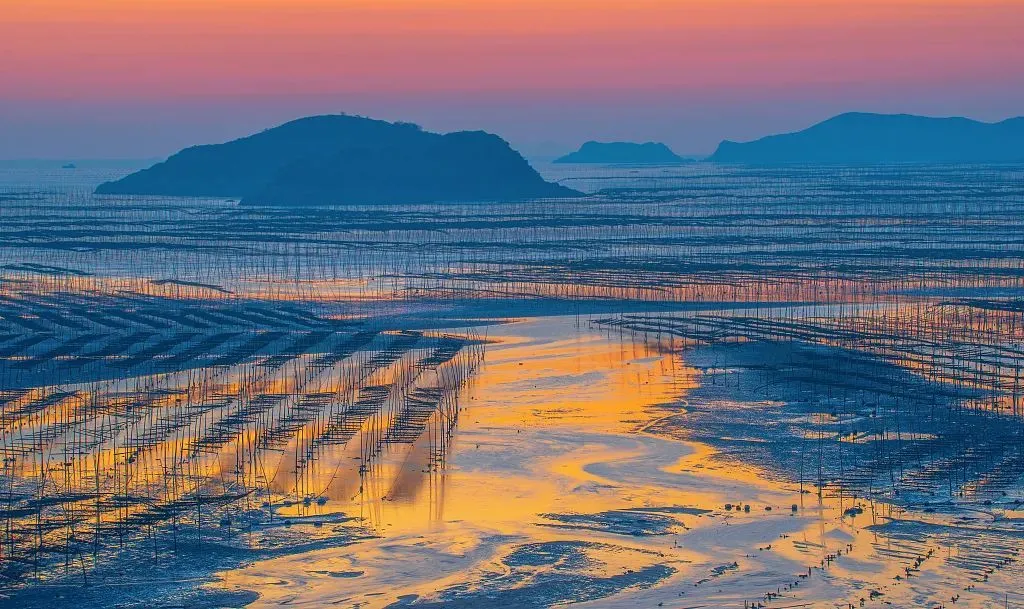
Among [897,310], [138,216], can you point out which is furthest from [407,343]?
[138,216]

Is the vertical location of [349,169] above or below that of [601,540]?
above

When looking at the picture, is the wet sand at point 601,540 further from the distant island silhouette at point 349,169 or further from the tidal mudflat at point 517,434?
the distant island silhouette at point 349,169

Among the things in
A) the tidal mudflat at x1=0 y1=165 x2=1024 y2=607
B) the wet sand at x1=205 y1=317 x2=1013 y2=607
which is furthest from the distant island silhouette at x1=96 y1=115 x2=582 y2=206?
the wet sand at x1=205 y1=317 x2=1013 y2=607

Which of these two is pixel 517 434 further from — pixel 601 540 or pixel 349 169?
pixel 349 169

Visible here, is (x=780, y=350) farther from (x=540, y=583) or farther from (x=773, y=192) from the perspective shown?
(x=773, y=192)

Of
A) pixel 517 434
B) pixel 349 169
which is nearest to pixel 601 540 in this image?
pixel 517 434

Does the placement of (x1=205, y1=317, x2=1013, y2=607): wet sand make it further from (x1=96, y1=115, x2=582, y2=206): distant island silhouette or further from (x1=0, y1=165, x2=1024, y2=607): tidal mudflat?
(x1=96, y1=115, x2=582, y2=206): distant island silhouette
